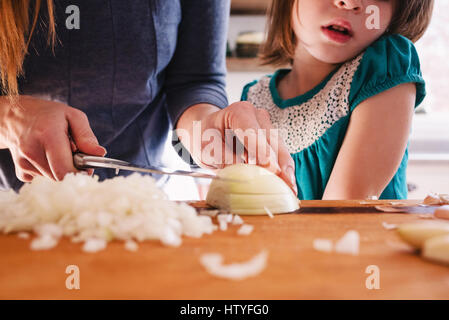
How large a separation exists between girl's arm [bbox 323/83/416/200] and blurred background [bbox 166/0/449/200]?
4.29 ft

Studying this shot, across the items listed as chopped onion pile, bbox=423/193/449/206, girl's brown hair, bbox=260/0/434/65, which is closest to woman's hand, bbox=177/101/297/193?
chopped onion pile, bbox=423/193/449/206

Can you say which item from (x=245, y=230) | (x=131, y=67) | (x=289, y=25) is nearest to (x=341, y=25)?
(x=289, y=25)

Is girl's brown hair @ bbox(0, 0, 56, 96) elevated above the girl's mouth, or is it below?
below

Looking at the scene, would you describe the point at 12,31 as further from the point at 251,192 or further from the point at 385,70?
the point at 385,70

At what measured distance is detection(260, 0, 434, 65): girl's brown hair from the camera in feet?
3.49

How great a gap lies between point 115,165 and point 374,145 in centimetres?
67

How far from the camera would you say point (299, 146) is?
115 cm

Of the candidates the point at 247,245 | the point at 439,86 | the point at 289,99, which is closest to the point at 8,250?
the point at 247,245

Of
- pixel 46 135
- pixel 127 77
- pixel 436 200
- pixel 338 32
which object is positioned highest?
pixel 338 32

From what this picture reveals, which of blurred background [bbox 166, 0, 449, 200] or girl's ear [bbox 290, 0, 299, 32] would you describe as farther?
blurred background [bbox 166, 0, 449, 200]

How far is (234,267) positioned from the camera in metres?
0.40

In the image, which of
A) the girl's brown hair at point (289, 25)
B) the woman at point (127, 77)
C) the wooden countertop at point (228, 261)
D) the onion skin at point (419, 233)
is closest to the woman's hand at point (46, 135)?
the woman at point (127, 77)

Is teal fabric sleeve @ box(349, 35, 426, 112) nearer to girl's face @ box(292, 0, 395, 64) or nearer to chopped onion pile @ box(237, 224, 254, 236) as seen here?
girl's face @ box(292, 0, 395, 64)

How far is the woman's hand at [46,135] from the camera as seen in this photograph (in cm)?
64
